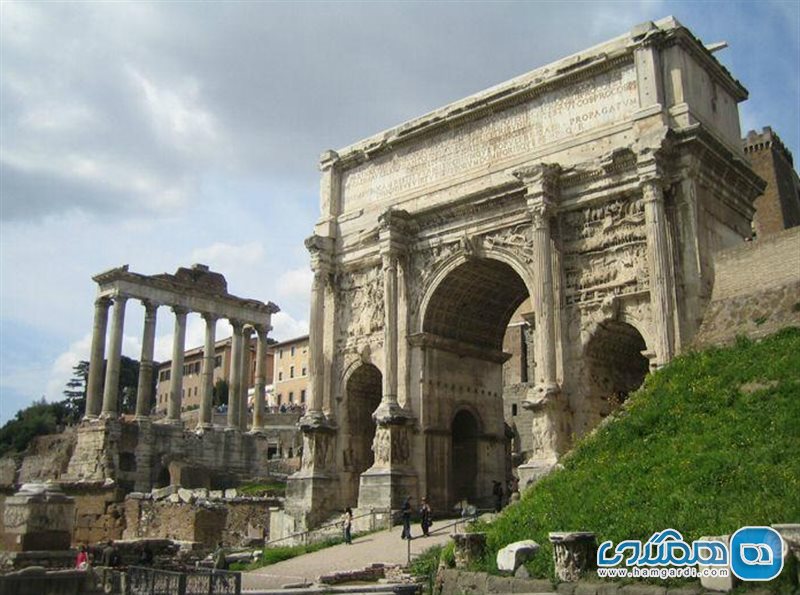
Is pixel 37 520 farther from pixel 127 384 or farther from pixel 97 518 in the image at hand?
pixel 127 384

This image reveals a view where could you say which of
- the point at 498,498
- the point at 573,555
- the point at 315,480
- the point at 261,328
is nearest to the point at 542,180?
the point at 498,498

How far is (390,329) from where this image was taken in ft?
82.3

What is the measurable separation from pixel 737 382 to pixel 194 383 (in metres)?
72.9

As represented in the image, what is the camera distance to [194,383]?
83375mm

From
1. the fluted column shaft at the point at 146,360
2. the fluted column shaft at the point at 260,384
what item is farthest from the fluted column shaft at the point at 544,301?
the fluted column shaft at the point at 260,384

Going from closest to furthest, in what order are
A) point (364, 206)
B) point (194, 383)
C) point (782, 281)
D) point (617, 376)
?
point (782, 281), point (617, 376), point (364, 206), point (194, 383)

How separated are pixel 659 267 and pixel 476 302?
314 inches

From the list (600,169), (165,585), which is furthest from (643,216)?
(165,585)

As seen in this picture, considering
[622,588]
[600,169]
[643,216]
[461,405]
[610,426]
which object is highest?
[600,169]

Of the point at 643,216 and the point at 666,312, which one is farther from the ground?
the point at 643,216

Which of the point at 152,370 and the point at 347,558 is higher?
the point at 152,370

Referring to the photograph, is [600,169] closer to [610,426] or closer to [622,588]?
[610,426]

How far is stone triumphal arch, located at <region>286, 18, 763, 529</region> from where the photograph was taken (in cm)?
2056

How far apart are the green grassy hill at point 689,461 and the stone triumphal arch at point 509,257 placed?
2.72 m
